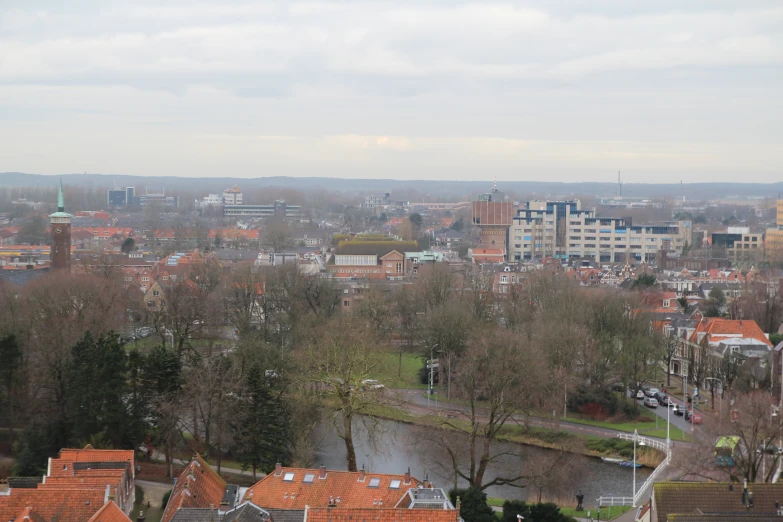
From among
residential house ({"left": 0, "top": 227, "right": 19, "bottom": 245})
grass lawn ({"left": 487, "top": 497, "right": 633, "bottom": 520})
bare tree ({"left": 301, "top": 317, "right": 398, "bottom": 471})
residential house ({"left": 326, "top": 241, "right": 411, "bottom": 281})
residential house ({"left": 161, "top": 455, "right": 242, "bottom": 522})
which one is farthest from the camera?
residential house ({"left": 0, "top": 227, "right": 19, "bottom": 245})

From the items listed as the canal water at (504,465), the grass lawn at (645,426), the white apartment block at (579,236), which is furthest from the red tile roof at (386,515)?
the white apartment block at (579,236)

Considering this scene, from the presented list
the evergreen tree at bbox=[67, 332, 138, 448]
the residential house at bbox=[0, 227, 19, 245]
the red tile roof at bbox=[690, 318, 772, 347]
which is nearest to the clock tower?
the evergreen tree at bbox=[67, 332, 138, 448]

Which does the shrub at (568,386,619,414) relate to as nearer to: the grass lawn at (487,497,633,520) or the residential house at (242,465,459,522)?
the grass lawn at (487,497,633,520)

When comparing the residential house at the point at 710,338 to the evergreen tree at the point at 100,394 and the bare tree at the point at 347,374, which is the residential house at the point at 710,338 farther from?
the evergreen tree at the point at 100,394

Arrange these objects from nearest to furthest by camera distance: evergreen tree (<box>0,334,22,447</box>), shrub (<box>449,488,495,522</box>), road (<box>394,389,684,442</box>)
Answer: shrub (<box>449,488,495,522</box>)
evergreen tree (<box>0,334,22,447</box>)
road (<box>394,389,684,442</box>)

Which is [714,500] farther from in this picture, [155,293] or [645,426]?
[155,293]

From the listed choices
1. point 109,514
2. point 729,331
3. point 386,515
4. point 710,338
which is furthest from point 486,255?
point 386,515

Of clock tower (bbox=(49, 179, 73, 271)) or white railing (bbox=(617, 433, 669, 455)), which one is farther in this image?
clock tower (bbox=(49, 179, 73, 271))
